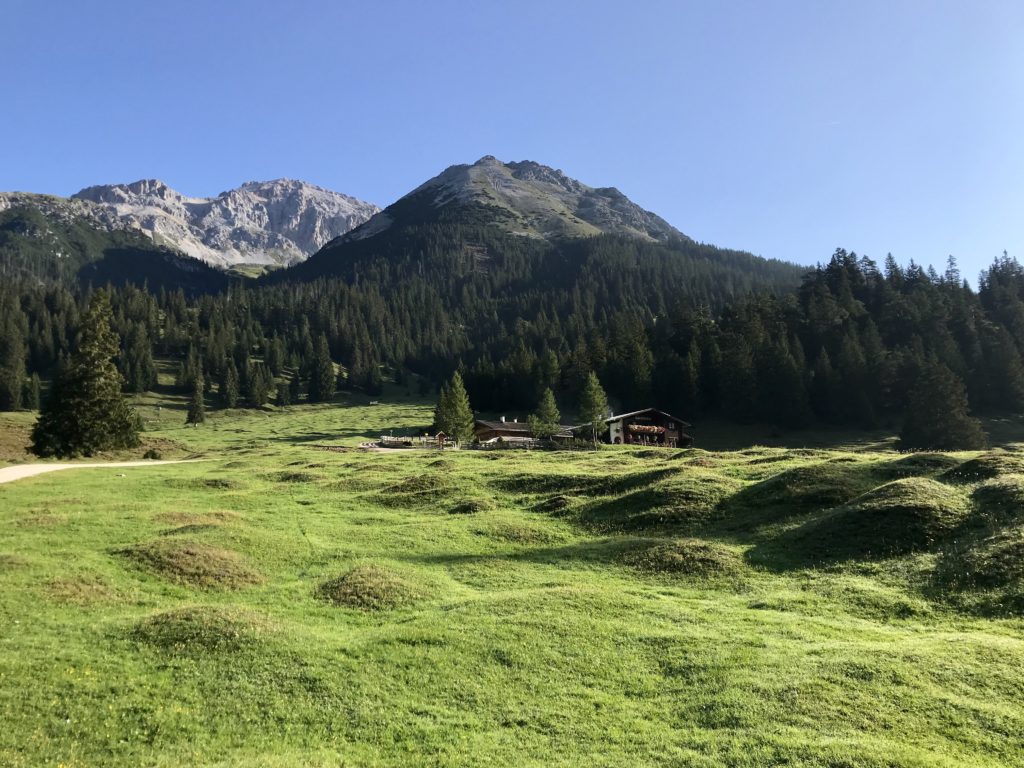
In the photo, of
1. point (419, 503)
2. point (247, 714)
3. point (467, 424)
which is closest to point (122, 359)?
point (467, 424)

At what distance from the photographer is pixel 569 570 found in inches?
1037

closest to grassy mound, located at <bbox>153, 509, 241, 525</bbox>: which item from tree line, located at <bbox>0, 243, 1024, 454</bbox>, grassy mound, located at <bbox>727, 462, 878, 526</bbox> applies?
grassy mound, located at <bbox>727, 462, 878, 526</bbox>

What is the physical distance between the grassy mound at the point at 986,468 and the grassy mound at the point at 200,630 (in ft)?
112

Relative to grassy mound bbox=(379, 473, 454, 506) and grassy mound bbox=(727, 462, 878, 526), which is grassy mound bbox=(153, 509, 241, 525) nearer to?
grassy mound bbox=(379, 473, 454, 506)

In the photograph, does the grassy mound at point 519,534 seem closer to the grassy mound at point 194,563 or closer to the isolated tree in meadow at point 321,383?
the grassy mound at point 194,563

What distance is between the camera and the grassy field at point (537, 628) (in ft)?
39.9

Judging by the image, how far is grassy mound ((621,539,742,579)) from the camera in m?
25.1

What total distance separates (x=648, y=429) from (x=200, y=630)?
321ft

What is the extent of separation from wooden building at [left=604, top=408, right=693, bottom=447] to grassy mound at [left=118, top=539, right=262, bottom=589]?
84078 mm

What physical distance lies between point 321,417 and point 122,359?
229 feet

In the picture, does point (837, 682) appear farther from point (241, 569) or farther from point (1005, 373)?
point (1005, 373)

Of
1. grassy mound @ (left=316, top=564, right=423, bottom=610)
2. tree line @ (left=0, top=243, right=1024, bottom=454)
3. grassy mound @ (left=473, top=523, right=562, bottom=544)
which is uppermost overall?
tree line @ (left=0, top=243, right=1024, bottom=454)

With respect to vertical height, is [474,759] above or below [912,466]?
below

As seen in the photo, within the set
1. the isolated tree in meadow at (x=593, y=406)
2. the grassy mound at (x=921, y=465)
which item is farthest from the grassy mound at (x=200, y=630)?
the isolated tree in meadow at (x=593, y=406)
